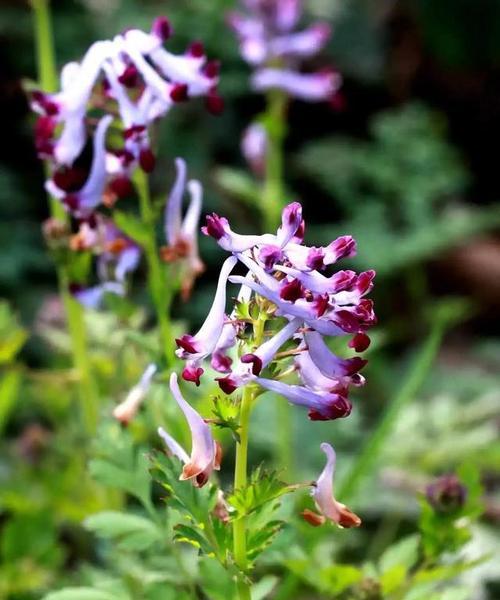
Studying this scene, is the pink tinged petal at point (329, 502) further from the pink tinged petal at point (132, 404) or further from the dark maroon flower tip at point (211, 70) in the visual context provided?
the dark maroon flower tip at point (211, 70)

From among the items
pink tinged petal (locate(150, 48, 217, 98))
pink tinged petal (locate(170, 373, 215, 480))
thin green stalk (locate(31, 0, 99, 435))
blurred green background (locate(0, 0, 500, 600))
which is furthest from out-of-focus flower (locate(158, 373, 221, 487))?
thin green stalk (locate(31, 0, 99, 435))

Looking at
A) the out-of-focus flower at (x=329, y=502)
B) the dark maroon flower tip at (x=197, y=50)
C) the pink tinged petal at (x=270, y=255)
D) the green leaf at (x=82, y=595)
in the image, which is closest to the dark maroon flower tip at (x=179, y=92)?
the dark maroon flower tip at (x=197, y=50)

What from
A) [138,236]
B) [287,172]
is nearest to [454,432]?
[138,236]

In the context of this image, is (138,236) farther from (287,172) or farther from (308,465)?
(287,172)

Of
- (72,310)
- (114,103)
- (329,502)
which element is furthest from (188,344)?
(72,310)

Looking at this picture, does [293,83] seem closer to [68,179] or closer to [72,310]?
[72,310]
